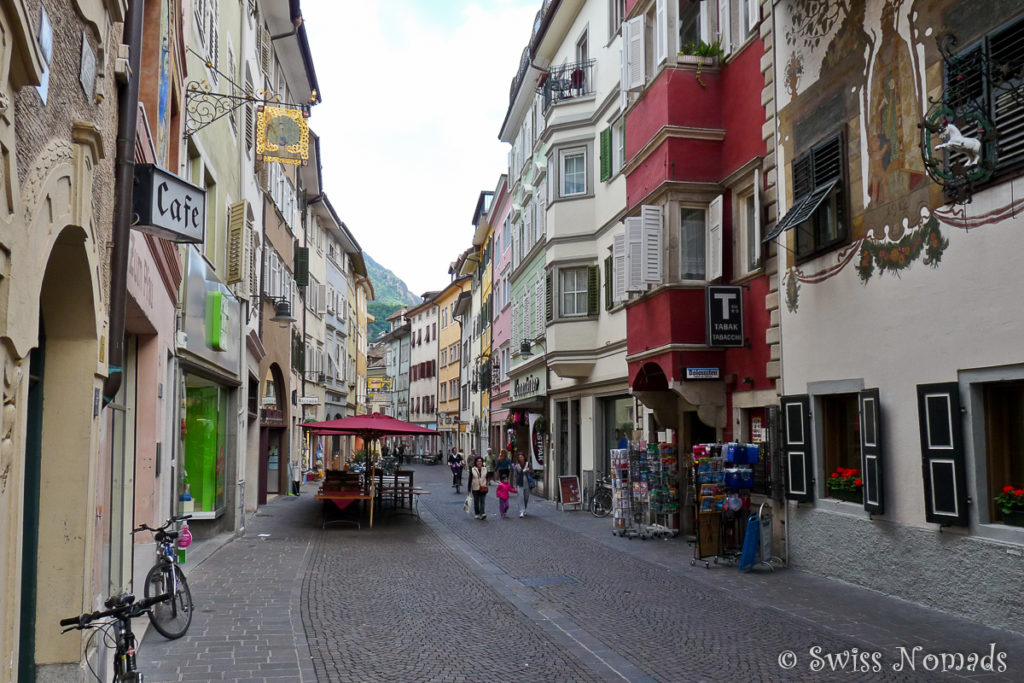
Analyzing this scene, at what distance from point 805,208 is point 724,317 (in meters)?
2.92

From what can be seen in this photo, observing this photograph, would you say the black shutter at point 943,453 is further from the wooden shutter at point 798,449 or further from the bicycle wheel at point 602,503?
the bicycle wheel at point 602,503

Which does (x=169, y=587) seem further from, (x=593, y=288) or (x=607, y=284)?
(x=593, y=288)

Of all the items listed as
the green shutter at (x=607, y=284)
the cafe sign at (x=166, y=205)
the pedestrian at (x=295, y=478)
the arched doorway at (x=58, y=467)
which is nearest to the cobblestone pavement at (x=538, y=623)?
the arched doorway at (x=58, y=467)

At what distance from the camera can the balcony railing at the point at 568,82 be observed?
84.6 ft

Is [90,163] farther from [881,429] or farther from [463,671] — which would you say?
[881,429]

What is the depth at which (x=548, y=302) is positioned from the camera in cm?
2728

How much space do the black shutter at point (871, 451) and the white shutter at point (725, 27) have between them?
762 centimetres

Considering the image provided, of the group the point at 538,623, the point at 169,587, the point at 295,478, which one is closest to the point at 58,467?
the point at 169,587

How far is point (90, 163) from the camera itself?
5.43 metres

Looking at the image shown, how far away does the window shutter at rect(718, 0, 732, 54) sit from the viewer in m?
16.4

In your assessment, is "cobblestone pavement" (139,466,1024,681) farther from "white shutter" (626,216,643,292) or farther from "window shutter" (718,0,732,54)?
"window shutter" (718,0,732,54)

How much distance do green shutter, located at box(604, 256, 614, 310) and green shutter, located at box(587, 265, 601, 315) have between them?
2.03 ft

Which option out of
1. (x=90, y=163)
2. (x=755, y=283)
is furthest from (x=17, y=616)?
(x=755, y=283)

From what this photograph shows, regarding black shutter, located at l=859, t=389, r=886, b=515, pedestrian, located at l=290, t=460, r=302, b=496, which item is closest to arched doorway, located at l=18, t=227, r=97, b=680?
black shutter, located at l=859, t=389, r=886, b=515
